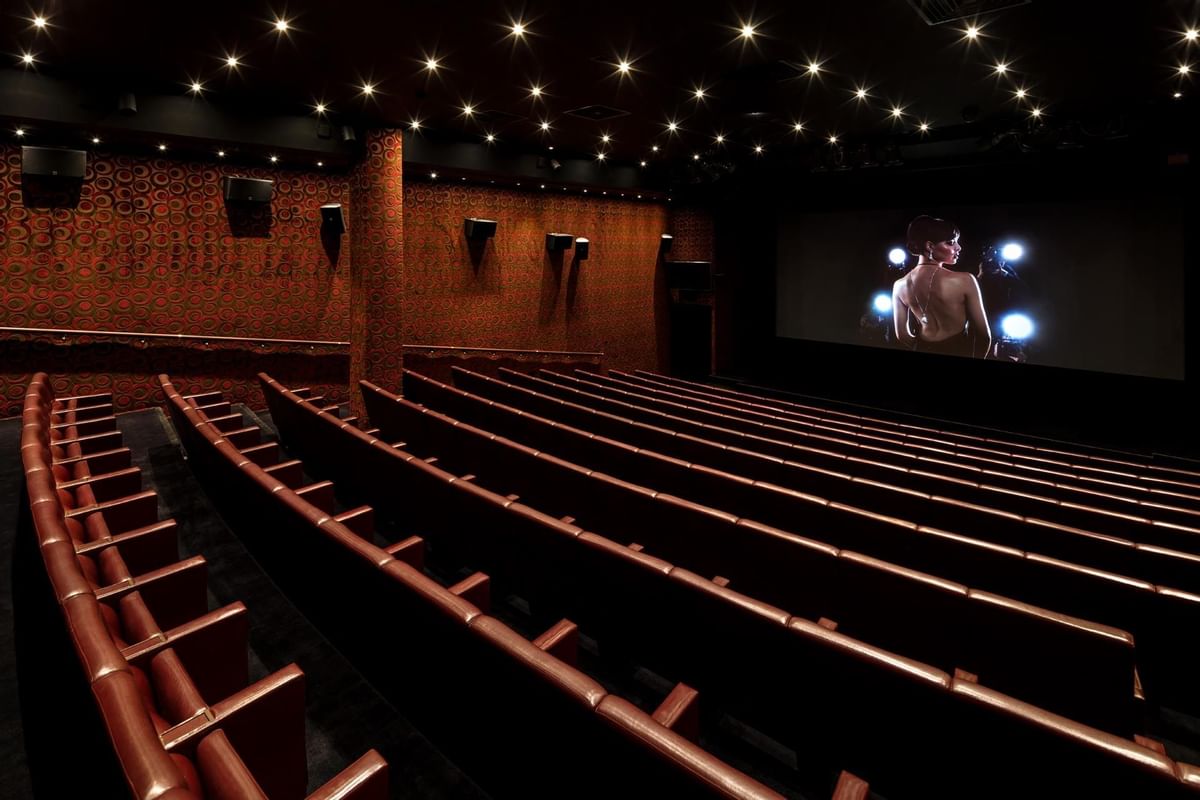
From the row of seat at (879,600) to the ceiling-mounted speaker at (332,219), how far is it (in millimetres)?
2599

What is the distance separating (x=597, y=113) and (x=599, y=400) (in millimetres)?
1527

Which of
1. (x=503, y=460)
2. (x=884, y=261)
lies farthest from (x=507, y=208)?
(x=503, y=460)

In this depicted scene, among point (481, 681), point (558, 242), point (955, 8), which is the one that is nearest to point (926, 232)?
point (955, 8)

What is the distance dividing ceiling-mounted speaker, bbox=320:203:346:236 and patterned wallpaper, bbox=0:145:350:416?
0.05 m

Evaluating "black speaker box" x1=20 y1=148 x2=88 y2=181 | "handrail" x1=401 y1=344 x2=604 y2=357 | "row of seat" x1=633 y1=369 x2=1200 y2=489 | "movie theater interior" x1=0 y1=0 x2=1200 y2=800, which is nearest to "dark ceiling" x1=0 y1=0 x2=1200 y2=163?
"movie theater interior" x1=0 y1=0 x2=1200 y2=800

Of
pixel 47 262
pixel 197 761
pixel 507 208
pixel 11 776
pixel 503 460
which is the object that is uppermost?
pixel 507 208

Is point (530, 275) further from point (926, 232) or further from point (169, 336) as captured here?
point (926, 232)

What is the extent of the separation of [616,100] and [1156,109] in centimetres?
253

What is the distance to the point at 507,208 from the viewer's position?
448cm

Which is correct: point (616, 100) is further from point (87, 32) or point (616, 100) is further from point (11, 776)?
point (11, 776)

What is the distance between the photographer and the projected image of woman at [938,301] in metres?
4.04

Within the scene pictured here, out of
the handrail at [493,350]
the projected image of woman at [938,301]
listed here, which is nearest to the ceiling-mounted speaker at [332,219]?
the handrail at [493,350]

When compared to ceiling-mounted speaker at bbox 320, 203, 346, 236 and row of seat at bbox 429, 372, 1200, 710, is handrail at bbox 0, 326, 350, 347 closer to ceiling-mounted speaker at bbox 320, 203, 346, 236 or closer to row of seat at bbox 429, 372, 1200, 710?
ceiling-mounted speaker at bbox 320, 203, 346, 236

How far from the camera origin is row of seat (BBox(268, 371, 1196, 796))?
66cm
